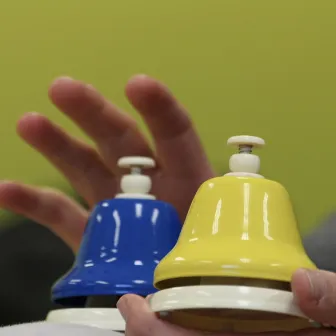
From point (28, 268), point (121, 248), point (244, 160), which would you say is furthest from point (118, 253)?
point (28, 268)

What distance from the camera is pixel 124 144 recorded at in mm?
600

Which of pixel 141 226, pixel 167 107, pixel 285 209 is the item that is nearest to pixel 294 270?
pixel 285 209

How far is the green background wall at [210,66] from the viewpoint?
2.64ft

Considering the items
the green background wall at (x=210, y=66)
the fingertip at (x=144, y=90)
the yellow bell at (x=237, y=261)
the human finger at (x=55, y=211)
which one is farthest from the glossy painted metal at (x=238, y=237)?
the green background wall at (x=210, y=66)

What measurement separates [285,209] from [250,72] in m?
0.52

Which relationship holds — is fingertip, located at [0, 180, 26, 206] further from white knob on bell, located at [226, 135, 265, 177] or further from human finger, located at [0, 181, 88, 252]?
white knob on bell, located at [226, 135, 265, 177]

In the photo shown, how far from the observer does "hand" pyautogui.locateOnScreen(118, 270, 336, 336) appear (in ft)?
0.87

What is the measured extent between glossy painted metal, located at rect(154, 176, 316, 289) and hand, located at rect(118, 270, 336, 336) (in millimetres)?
16

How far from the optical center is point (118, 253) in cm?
40

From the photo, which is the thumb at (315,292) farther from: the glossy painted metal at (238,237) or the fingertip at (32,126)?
the fingertip at (32,126)

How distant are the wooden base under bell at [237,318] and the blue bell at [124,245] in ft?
0.27

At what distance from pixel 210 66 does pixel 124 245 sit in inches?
18.3

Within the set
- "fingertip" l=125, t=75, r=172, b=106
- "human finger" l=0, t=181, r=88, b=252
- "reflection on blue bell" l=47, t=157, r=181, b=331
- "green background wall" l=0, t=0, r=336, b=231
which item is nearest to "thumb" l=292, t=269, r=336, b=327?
"reflection on blue bell" l=47, t=157, r=181, b=331

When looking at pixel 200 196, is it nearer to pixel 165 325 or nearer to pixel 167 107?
pixel 165 325
